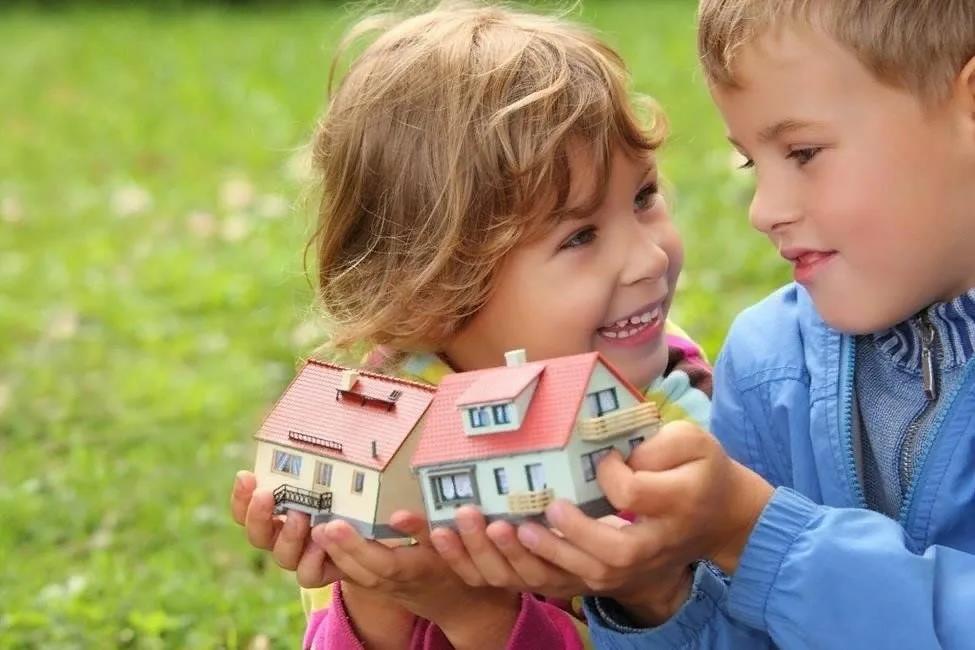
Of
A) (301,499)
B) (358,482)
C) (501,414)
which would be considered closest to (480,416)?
(501,414)

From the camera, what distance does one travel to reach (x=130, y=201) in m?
7.73

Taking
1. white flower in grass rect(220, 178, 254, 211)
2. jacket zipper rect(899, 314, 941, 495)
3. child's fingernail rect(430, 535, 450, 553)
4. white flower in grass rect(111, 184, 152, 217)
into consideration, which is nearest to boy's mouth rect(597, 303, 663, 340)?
jacket zipper rect(899, 314, 941, 495)

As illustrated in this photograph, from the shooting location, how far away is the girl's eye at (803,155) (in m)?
2.45

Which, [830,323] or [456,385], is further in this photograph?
[830,323]

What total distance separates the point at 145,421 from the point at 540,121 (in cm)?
266

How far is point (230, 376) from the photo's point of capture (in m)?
5.52

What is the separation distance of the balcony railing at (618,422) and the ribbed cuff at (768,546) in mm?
257

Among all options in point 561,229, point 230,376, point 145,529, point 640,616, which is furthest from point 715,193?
point 640,616

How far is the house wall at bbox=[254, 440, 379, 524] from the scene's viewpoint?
2.38 meters

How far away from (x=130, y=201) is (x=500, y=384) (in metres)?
5.80

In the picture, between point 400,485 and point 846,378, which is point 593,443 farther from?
point 846,378

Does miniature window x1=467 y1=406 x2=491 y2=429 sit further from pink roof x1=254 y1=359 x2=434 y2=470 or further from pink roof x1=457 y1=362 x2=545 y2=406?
pink roof x1=254 y1=359 x2=434 y2=470

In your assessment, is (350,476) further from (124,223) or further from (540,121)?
(124,223)

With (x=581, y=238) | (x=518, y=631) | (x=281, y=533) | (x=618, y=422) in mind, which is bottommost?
(x=518, y=631)
